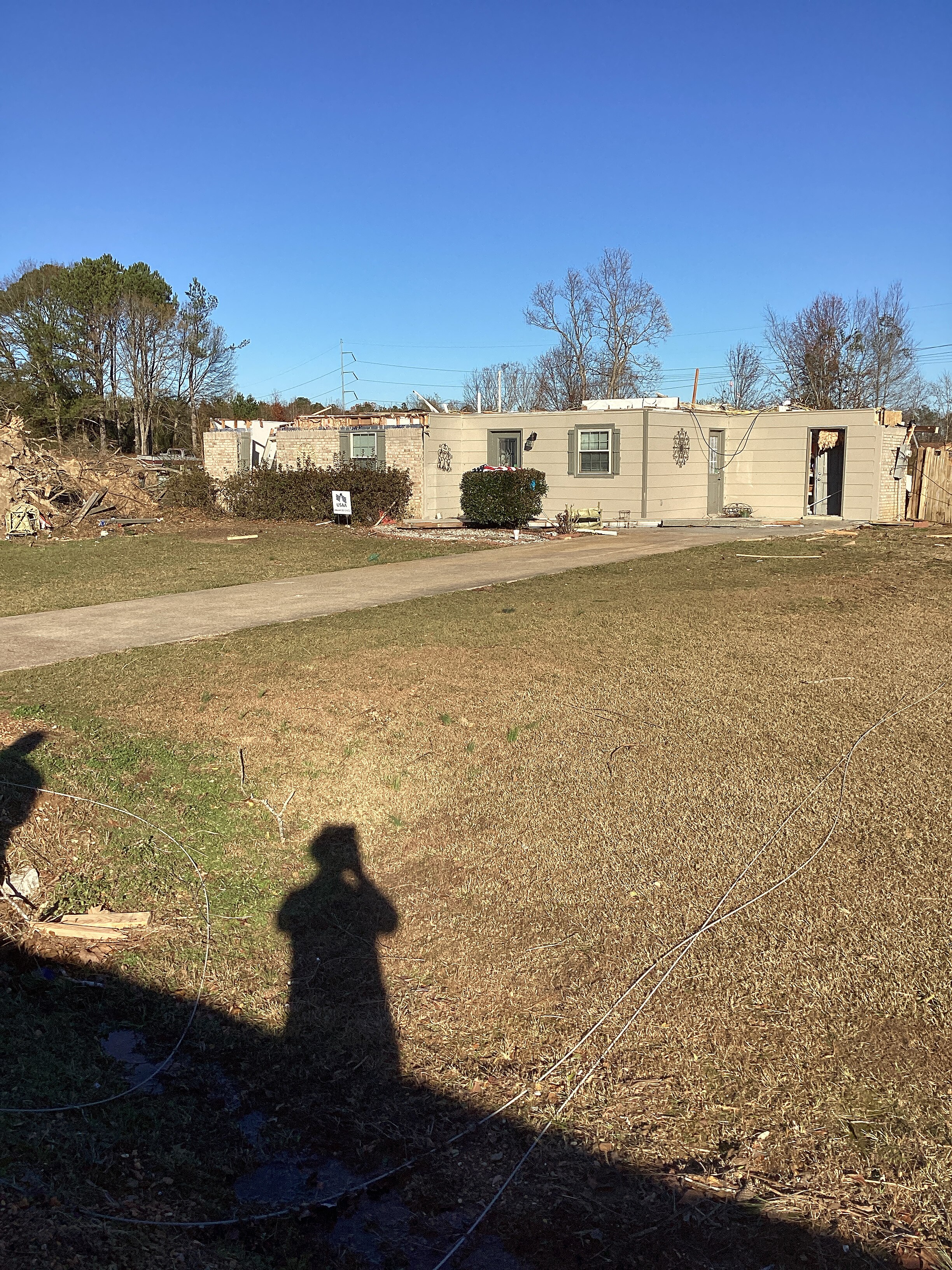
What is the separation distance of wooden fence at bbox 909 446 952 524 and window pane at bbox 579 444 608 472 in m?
7.01

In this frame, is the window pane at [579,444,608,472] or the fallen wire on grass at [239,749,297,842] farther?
the window pane at [579,444,608,472]

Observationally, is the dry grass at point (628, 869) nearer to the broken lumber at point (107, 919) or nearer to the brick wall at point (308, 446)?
the broken lumber at point (107, 919)

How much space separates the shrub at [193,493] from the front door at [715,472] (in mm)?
11674

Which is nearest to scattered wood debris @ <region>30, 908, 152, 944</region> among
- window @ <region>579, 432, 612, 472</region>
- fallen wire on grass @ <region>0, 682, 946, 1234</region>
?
fallen wire on grass @ <region>0, 682, 946, 1234</region>

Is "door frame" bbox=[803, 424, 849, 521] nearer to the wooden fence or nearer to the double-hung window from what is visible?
the wooden fence

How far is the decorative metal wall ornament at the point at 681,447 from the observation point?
22.5 m

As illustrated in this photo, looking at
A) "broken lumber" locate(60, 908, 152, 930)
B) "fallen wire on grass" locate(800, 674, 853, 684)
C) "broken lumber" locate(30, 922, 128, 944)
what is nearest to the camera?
"broken lumber" locate(30, 922, 128, 944)

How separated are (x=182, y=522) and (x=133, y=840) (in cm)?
1888

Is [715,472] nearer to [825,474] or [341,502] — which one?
[825,474]

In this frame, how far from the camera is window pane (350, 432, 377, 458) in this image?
78.7 feet

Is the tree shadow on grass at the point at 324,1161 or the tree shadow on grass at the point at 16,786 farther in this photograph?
the tree shadow on grass at the point at 16,786

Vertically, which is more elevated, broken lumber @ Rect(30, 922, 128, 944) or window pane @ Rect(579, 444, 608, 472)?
window pane @ Rect(579, 444, 608, 472)

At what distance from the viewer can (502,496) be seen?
68.7ft

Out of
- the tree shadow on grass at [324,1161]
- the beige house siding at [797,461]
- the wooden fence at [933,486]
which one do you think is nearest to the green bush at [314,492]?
the beige house siding at [797,461]
